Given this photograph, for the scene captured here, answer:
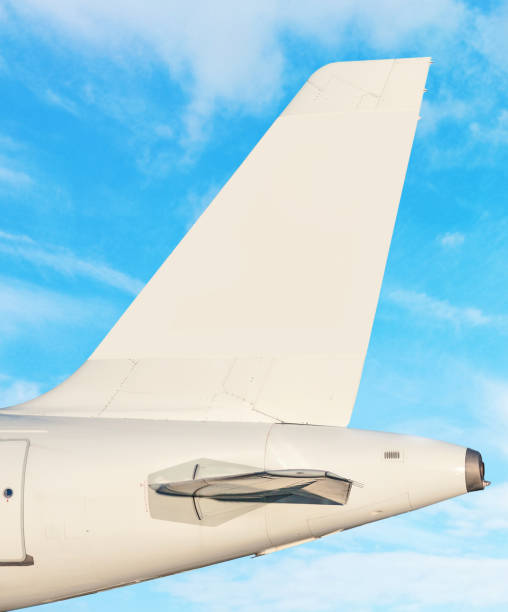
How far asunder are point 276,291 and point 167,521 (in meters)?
3.46

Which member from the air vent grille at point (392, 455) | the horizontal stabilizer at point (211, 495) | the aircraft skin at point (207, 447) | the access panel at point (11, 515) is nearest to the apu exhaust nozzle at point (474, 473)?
the aircraft skin at point (207, 447)

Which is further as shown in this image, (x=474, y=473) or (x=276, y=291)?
(x=276, y=291)

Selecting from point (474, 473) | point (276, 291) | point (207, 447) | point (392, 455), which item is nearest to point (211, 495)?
point (207, 447)

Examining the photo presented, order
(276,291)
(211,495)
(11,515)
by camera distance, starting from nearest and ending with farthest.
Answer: (211,495), (11,515), (276,291)

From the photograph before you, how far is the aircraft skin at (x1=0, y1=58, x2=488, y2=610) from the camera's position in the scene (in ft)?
27.8

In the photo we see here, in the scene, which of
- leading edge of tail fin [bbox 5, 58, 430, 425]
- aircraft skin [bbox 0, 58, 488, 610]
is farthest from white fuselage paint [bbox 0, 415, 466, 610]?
leading edge of tail fin [bbox 5, 58, 430, 425]

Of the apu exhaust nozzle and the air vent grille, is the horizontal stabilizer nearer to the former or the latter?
the air vent grille

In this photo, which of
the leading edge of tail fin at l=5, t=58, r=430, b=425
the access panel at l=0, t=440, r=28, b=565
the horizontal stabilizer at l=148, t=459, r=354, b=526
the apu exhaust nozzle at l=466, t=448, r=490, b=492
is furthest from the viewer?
the leading edge of tail fin at l=5, t=58, r=430, b=425

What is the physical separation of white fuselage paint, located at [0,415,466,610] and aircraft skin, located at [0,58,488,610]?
0.05ft

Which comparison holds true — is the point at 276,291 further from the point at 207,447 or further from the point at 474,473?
the point at 474,473

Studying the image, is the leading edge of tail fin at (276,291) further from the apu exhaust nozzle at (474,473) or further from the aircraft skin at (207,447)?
the apu exhaust nozzle at (474,473)

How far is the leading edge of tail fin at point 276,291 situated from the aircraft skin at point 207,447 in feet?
0.09

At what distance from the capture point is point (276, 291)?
10344mm

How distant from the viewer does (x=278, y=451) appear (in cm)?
874
